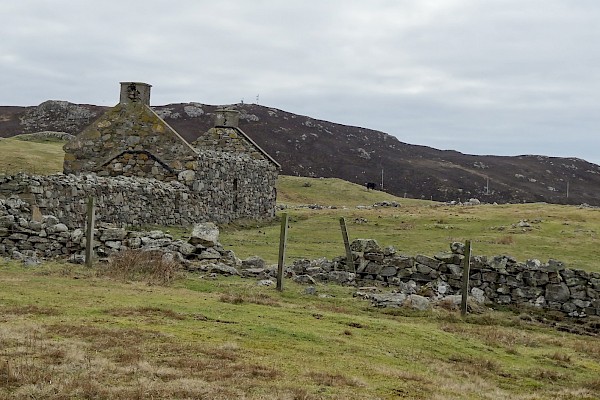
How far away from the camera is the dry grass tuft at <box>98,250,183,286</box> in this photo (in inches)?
710

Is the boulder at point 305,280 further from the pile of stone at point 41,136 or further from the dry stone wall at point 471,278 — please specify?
the pile of stone at point 41,136

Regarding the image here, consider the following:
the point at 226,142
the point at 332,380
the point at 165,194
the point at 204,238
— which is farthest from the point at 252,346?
the point at 226,142

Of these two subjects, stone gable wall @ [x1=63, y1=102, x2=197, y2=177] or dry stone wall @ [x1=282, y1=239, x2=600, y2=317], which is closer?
dry stone wall @ [x1=282, y1=239, x2=600, y2=317]

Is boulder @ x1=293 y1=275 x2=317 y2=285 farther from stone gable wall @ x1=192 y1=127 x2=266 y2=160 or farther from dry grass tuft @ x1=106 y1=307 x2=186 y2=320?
stone gable wall @ x1=192 y1=127 x2=266 y2=160

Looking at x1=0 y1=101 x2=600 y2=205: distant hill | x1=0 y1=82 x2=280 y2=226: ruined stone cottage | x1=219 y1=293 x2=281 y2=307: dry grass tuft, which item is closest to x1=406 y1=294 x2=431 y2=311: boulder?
x1=219 y1=293 x2=281 y2=307: dry grass tuft

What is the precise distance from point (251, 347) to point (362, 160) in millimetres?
119444

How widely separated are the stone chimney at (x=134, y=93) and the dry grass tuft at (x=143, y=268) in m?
19.9

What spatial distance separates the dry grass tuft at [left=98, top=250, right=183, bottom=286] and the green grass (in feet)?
1.71

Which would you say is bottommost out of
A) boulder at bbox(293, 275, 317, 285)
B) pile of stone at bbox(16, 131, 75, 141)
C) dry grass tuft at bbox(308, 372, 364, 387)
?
dry grass tuft at bbox(308, 372, 364, 387)

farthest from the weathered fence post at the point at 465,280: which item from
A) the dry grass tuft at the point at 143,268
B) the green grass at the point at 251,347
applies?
the dry grass tuft at the point at 143,268

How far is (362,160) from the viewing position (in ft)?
425

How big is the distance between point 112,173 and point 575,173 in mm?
129505

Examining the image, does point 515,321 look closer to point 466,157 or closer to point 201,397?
point 201,397

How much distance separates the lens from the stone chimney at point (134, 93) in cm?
3828
